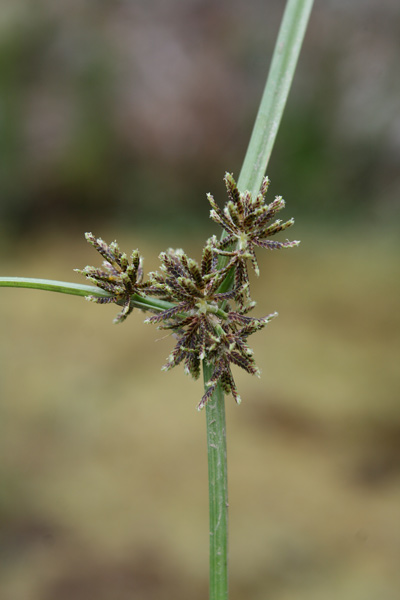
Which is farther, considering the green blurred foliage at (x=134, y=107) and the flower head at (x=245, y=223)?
the green blurred foliage at (x=134, y=107)

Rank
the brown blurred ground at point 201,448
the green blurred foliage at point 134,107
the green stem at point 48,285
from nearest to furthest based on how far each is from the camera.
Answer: the green stem at point 48,285 → the brown blurred ground at point 201,448 → the green blurred foliage at point 134,107

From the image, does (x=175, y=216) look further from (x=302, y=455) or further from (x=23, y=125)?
(x=302, y=455)

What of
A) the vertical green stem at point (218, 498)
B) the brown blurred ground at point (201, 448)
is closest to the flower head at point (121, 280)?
the vertical green stem at point (218, 498)

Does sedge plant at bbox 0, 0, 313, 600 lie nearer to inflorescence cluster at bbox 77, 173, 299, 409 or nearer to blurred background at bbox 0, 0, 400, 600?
inflorescence cluster at bbox 77, 173, 299, 409

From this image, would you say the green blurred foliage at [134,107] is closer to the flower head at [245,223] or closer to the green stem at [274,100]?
the green stem at [274,100]

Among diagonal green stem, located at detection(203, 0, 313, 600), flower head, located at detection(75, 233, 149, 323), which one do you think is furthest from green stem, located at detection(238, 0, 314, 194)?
flower head, located at detection(75, 233, 149, 323)

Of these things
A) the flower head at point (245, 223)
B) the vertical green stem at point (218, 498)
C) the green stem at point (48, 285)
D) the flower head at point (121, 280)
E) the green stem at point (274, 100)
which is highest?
the green stem at point (274, 100)
